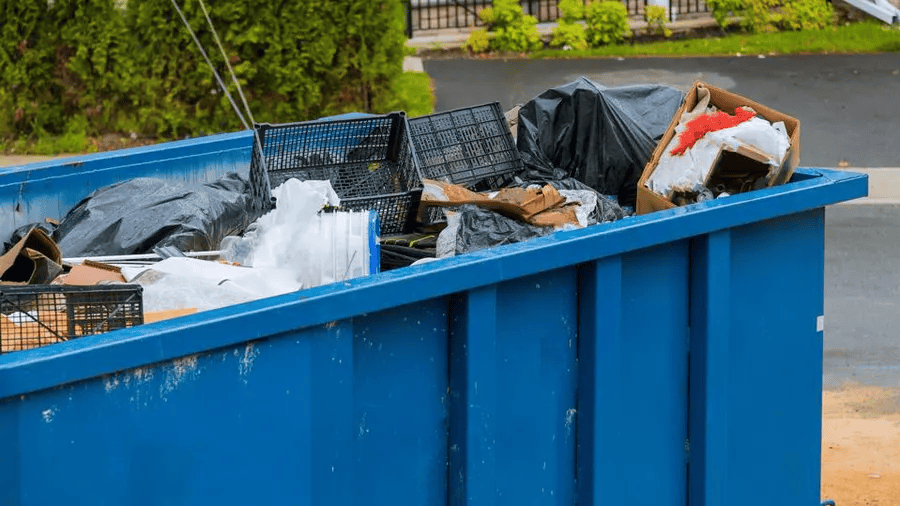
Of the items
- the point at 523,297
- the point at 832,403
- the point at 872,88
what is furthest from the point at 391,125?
the point at 872,88

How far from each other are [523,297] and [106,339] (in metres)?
1.09

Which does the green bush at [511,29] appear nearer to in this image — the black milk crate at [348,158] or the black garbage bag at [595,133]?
the black garbage bag at [595,133]

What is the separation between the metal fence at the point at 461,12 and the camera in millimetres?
15531

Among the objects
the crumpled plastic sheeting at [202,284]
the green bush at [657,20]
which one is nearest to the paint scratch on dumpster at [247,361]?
the crumpled plastic sheeting at [202,284]

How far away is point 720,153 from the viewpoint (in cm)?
400

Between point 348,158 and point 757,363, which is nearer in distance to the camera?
point 757,363

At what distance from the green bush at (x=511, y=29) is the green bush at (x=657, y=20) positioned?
4.81ft

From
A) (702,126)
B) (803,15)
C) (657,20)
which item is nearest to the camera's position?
(702,126)

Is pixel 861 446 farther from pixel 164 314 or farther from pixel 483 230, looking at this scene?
pixel 164 314

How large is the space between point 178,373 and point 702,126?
217 cm

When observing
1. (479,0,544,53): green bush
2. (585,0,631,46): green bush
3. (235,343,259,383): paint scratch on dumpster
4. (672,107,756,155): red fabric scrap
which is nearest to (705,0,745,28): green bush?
(585,0,631,46): green bush

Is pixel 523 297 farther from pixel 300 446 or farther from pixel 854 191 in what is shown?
pixel 854 191

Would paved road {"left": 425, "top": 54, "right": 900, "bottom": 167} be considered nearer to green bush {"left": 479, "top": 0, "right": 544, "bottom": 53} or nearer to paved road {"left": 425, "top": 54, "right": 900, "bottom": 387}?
paved road {"left": 425, "top": 54, "right": 900, "bottom": 387}

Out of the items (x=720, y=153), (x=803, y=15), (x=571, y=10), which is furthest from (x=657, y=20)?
(x=720, y=153)
